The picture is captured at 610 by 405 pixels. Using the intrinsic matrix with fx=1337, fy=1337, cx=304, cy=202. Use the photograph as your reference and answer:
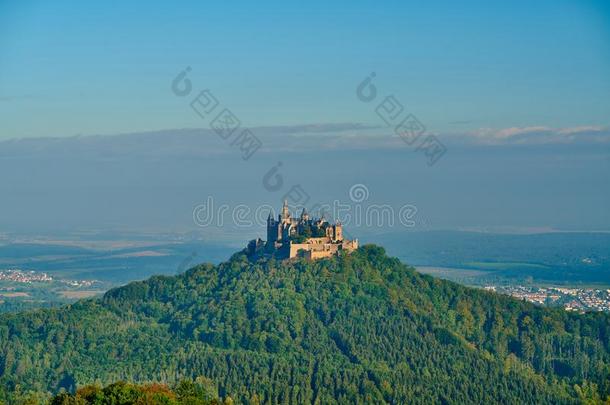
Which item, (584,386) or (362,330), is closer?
(584,386)

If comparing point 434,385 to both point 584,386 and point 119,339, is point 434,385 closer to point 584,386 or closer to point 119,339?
point 584,386

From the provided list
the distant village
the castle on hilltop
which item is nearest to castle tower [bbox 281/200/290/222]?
the castle on hilltop

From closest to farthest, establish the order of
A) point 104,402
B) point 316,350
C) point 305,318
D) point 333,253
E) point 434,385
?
point 104,402, point 434,385, point 316,350, point 305,318, point 333,253

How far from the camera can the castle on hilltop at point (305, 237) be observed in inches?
4680

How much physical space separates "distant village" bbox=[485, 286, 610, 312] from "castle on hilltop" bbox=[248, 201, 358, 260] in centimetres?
3936

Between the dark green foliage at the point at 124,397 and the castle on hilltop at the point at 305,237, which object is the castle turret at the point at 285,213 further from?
the dark green foliage at the point at 124,397

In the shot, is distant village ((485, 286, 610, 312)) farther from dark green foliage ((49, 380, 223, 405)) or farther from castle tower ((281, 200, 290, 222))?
dark green foliage ((49, 380, 223, 405))

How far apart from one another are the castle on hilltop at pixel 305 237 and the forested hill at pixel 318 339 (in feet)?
4.15

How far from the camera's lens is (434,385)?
95562 mm

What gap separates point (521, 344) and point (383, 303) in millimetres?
12243

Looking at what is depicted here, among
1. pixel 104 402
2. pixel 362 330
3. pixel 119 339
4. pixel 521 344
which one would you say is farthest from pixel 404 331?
pixel 104 402

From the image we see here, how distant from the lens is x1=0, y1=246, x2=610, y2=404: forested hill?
95.2 m

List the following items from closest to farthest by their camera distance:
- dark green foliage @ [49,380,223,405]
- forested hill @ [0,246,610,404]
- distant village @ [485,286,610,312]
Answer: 1. dark green foliage @ [49,380,223,405]
2. forested hill @ [0,246,610,404]
3. distant village @ [485,286,610,312]

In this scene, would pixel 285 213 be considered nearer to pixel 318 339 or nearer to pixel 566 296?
pixel 318 339
